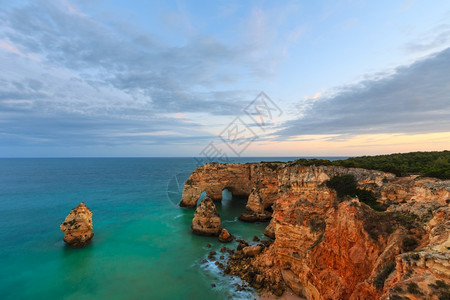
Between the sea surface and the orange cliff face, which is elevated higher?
the orange cliff face

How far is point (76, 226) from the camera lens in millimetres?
23078

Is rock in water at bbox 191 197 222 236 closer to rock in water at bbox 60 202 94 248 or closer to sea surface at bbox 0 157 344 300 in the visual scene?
sea surface at bbox 0 157 344 300

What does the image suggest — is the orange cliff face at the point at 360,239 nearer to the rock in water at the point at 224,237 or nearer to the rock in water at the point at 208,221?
the rock in water at the point at 224,237

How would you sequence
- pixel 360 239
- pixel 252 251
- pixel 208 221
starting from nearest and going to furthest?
1. pixel 360 239
2. pixel 252 251
3. pixel 208 221

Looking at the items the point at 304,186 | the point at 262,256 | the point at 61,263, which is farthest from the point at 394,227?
the point at 61,263

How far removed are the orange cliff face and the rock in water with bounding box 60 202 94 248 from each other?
19.2 metres

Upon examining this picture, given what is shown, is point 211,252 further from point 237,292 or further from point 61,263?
point 61,263

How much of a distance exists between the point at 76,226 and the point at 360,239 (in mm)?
26819

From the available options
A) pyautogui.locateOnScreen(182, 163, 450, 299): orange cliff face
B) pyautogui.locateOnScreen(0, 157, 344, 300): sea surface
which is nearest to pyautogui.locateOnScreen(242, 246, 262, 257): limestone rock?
pyautogui.locateOnScreen(182, 163, 450, 299): orange cliff face

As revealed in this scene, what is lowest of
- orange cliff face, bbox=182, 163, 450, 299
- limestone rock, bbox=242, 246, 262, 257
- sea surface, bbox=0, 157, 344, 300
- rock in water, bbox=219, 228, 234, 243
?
sea surface, bbox=0, 157, 344, 300

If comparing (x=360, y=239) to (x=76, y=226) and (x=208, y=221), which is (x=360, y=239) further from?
(x=76, y=226)

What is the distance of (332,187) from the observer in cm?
1437

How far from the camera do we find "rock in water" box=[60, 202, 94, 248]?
22.9 metres

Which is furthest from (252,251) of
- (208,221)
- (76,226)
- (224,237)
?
(76,226)
